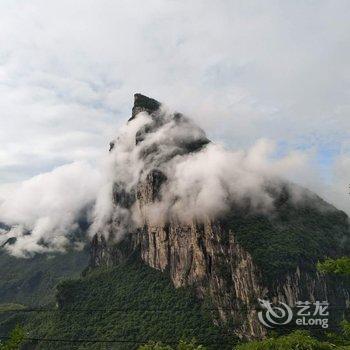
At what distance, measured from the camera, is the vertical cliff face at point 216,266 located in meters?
85.2

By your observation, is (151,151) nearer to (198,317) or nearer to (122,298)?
(122,298)

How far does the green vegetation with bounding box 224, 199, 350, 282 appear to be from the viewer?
292ft

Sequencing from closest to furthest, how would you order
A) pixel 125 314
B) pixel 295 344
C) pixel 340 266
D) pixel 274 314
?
pixel 340 266, pixel 295 344, pixel 274 314, pixel 125 314

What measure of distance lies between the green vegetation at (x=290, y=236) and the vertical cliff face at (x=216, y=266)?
125 cm

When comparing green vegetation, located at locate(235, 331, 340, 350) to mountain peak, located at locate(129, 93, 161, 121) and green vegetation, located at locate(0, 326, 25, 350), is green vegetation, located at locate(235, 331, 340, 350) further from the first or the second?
mountain peak, located at locate(129, 93, 161, 121)

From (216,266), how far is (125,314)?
2803 cm

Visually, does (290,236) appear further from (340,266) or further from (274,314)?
(340,266)

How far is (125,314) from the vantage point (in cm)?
10788

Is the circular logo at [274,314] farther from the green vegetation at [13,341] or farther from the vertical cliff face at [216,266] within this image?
the green vegetation at [13,341]

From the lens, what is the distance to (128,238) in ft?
445

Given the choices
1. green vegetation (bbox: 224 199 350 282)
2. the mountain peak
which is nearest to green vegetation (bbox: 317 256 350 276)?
green vegetation (bbox: 224 199 350 282)

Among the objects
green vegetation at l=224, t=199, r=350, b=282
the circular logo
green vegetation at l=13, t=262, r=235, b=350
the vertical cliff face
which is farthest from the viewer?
green vegetation at l=13, t=262, r=235, b=350

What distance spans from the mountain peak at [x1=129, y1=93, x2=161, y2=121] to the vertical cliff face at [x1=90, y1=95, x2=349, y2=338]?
67.5ft

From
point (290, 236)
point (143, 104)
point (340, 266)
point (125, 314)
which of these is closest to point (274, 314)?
point (340, 266)
